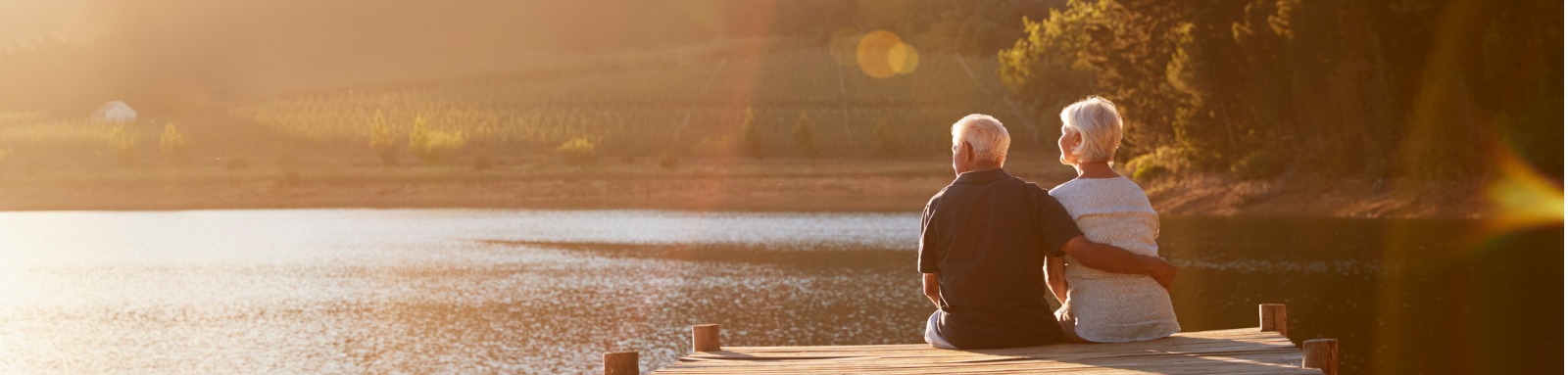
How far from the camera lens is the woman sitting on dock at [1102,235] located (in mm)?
6629

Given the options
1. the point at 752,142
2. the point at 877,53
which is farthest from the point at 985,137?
the point at 877,53

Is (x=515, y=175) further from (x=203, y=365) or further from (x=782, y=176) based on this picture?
(x=203, y=365)

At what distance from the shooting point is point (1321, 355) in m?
6.46

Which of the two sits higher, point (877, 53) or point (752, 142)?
point (877, 53)

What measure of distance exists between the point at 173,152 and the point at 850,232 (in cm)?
5077

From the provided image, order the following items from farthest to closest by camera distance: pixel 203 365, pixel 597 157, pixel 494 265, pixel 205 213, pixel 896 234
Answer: pixel 597 157 < pixel 205 213 < pixel 896 234 < pixel 494 265 < pixel 203 365

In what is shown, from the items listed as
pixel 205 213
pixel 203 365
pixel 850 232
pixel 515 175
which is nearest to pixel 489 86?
pixel 515 175

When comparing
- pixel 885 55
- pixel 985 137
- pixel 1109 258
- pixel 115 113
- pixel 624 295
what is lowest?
pixel 624 295

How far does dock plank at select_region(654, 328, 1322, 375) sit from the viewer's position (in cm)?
662

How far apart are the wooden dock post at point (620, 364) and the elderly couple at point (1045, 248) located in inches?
50.1

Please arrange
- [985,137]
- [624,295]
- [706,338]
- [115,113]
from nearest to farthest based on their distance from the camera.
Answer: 1. [985,137]
2. [706,338]
3. [624,295]
4. [115,113]

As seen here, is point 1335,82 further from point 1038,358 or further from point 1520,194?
point 1038,358

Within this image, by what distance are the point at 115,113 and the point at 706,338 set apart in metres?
108

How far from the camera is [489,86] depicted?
111438mm
